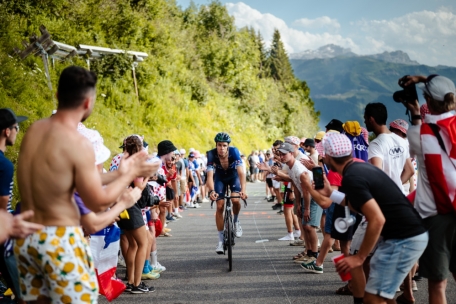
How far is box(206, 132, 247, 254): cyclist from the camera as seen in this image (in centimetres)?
918

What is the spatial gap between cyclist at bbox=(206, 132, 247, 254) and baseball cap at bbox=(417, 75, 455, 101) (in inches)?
195

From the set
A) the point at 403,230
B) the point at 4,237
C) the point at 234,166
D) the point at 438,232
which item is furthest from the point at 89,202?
the point at 234,166

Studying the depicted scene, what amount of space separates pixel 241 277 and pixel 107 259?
9.08 feet

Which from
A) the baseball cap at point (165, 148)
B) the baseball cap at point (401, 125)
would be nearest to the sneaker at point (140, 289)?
the baseball cap at point (165, 148)

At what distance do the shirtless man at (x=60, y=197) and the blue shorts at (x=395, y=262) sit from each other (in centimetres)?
225

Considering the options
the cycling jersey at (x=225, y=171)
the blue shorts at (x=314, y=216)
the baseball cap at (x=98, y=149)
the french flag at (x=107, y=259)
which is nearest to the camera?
the baseball cap at (x=98, y=149)

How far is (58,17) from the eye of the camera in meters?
27.3

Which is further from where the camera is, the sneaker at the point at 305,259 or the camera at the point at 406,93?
the sneaker at the point at 305,259

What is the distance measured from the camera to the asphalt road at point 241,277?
265 inches

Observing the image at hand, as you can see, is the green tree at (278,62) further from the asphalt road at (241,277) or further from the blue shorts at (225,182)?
Answer: the blue shorts at (225,182)

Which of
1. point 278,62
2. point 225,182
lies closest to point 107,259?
point 225,182

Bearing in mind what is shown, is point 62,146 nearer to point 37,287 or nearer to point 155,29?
point 37,287

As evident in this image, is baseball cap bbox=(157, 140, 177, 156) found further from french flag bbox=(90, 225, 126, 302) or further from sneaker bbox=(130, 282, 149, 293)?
french flag bbox=(90, 225, 126, 302)

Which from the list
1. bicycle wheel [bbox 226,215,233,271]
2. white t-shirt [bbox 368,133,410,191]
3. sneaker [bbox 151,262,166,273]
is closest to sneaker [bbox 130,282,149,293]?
sneaker [bbox 151,262,166,273]
